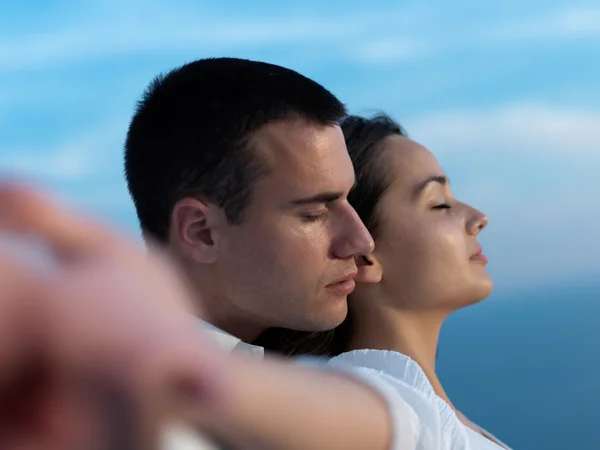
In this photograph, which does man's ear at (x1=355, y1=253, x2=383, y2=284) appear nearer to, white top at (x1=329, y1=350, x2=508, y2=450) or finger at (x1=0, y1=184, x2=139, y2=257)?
white top at (x1=329, y1=350, x2=508, y2=450)

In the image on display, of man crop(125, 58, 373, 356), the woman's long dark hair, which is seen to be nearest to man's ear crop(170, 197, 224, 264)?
man crop(125, 58, 373, 356)

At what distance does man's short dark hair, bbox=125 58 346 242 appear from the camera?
1.63m

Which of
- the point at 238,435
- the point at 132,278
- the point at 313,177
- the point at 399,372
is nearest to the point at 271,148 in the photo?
the point at 313,177

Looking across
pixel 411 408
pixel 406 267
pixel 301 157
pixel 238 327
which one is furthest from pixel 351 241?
pixel 411 408

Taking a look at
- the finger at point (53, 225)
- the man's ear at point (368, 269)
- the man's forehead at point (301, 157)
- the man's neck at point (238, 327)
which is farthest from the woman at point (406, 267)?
the finger at point (53, 225)

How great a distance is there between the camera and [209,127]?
1646 millimetres

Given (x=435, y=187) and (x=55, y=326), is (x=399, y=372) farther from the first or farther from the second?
(x=55, y=326)

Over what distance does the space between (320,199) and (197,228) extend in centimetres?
27

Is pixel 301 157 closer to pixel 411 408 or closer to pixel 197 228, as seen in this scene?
pixel 197 228

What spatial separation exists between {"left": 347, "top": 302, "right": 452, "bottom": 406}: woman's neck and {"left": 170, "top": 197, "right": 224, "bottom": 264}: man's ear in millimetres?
617

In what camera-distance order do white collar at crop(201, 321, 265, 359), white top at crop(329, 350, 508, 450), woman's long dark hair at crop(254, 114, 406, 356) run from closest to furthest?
white top at crop(329, 350, 508, 450)
white collar at crop(201, 321, 265, 359)
woman's long dark hair at crop(254, 114, 406, 356)

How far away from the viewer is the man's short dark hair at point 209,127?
64.2 inches

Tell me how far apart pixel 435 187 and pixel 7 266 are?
74.4 inches

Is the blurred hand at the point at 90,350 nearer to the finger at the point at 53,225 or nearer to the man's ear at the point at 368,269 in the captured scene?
the finger at the point at 53,225
